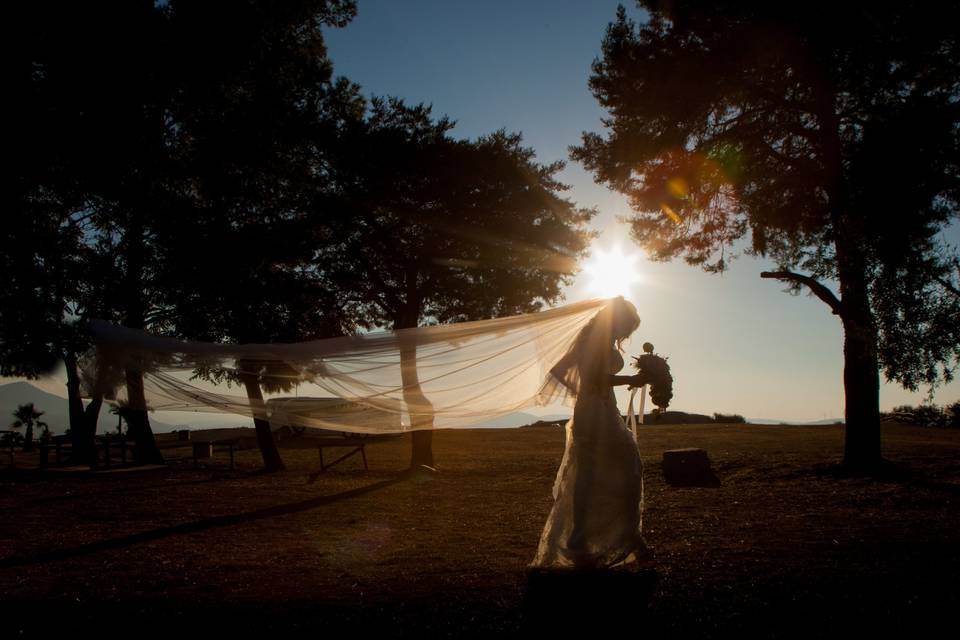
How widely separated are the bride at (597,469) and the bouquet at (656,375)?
0.14 meters

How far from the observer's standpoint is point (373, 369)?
7418 mm

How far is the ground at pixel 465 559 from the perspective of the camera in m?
4.92

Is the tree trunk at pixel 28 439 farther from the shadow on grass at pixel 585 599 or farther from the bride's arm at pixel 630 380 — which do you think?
the bride's arm at pixel 630 380

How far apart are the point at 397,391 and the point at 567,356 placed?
2.20m

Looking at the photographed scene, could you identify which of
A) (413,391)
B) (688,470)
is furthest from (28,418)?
(413,391)

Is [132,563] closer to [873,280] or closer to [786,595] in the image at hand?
[786,595]

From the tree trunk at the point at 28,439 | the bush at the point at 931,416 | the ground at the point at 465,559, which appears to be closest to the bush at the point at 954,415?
the bush at the point at 931,416

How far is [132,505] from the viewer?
12078 millimetres

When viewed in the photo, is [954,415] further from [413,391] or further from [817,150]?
[413,391]

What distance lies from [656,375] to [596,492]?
1.42m

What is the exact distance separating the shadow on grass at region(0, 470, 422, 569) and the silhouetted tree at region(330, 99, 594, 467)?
533cm

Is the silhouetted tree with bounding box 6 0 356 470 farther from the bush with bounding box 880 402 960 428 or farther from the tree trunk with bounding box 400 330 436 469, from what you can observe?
the bush with bounding box 880 402 960 428

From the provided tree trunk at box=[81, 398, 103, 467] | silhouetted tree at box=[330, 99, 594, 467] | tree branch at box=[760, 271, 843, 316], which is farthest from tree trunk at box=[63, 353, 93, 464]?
tree branch at box=[760, 271, 843, 316]

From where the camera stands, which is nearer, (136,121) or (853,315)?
(853,315)
